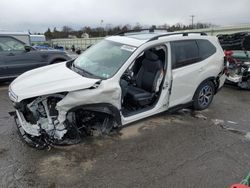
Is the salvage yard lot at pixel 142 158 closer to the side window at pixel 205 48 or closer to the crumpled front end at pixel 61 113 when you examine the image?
the crumpled front end at pixel 61 113

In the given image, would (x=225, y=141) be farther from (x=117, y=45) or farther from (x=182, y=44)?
(x=117, y=45)

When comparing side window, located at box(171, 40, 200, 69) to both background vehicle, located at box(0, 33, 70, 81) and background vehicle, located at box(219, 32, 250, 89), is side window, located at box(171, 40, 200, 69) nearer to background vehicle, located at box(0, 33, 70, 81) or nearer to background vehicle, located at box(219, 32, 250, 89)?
background vehicle, located at box(219, 32, 250, 89)

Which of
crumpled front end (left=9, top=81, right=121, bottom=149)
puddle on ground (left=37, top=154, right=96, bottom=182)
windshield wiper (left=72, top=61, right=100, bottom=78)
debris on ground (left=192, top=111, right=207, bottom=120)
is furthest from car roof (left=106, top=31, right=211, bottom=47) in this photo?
puddle on ground (left=37, top=154, right=96, bottom=182)

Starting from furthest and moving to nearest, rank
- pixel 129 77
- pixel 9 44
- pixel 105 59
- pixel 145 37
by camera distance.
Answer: pixel 9 44, pixel 129 77, pixel 145 37, pixel 105 59

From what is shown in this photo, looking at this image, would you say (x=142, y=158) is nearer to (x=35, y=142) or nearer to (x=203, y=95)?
(x=35, y=142)

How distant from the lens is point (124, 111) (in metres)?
4.54

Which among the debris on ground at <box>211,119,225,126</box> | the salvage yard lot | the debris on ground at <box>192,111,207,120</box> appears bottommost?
the salvage yard lot

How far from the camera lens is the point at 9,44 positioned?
8070mm

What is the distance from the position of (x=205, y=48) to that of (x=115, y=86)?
2.65 meters

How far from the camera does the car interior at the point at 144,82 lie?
4746mm

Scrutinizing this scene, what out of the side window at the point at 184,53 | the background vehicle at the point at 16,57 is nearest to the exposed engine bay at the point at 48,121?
the side window at the point at 184,53

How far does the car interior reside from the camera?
4.75 m

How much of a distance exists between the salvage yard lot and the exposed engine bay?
0.16 metres

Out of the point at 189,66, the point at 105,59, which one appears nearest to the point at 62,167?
the point at 105,59
